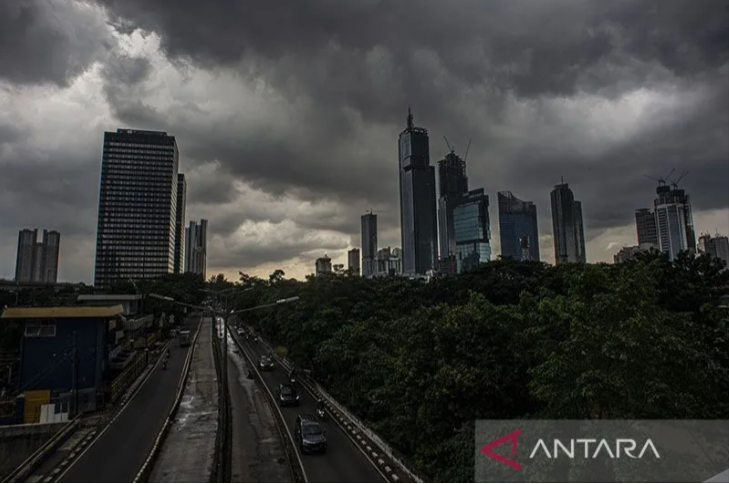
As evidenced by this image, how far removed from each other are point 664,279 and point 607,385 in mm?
24094

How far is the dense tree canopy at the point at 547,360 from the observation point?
14852mm

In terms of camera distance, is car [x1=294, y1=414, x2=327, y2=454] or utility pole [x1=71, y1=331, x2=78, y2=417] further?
utility pole [x1=71, y1=331, x2=78, y2=417]

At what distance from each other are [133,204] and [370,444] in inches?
6960

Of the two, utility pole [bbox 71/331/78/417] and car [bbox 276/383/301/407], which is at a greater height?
utility pole [bbox 71/331/78/417]

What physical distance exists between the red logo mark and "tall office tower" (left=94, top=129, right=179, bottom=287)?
17899cm

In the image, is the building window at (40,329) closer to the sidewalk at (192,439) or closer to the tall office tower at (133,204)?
the sidewalk at (192,439)

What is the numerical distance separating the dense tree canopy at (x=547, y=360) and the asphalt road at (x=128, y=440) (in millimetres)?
12510

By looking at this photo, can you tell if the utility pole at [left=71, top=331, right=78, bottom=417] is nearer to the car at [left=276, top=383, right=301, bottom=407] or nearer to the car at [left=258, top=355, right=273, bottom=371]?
the car at [left=276, top=383, right=301, bottom=407]

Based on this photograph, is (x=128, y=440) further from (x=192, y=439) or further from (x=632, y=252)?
(x=632, y=252)

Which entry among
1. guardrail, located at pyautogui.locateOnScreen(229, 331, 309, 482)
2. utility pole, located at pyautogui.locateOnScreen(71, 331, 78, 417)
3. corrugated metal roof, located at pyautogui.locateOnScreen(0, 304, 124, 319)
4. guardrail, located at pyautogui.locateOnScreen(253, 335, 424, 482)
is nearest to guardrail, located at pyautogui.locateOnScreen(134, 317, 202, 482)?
guardrail, located at pyautogui.locateOnScreen(229, 331, 309, 482)

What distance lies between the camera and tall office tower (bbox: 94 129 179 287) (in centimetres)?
17525

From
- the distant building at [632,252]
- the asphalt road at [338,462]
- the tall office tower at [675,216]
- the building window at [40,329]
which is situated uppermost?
the tall office tower at [675,216]

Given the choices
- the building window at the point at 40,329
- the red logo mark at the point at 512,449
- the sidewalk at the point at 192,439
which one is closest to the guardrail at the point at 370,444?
the red logo mark at the point at 512,449

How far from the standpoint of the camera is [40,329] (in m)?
34.4
